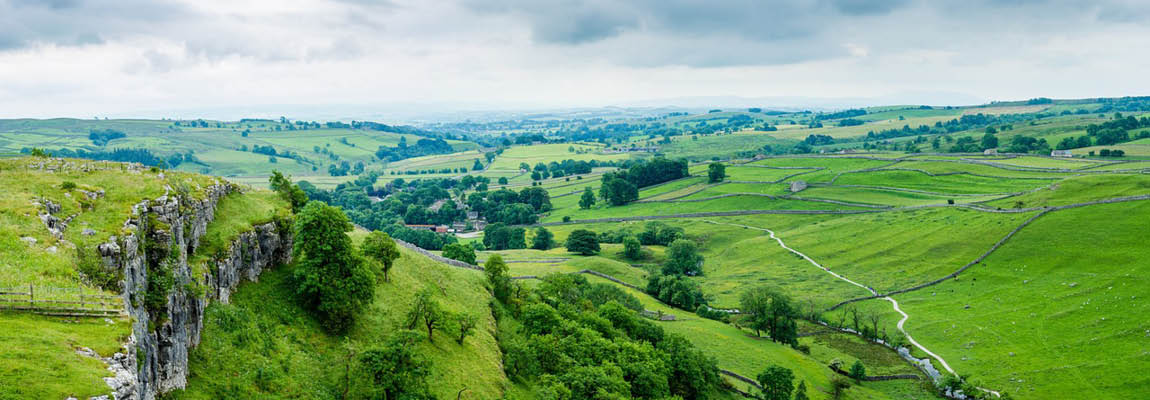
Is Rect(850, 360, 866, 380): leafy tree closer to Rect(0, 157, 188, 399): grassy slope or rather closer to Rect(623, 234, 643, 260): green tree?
Rect(623, 234, 643, 260): green tree

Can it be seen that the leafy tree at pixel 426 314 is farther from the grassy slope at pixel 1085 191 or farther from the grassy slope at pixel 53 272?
the grassy slope at pixel 1085 191

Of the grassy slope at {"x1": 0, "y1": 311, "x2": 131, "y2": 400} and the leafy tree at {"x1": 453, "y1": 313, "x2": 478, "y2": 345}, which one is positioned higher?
the grassy slope at {"x1": 0, "y1": 311, "x2": 131, "y2": 400}

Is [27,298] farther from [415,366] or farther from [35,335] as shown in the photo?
[415,366]

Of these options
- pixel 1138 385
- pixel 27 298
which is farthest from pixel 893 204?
pixel 27 298

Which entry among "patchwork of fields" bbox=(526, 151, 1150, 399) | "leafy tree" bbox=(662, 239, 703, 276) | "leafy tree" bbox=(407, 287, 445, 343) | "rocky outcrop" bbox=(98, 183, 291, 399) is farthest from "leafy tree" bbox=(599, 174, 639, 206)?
"rocky outcrop" bbox=(98, 183, 291, 399)

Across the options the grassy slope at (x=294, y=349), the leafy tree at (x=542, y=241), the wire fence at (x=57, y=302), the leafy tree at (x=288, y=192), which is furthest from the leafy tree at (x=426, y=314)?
the leafy tree at (x=542, y=241)

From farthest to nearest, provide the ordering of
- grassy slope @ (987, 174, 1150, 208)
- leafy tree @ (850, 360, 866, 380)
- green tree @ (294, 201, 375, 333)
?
grassy slope @ (987, 174, 1150, 208), leafy tree @ (850, 360, 866, 380), green tree @ (294, 201, 375, 333)

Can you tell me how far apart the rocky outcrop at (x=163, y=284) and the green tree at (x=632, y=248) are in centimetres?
9723

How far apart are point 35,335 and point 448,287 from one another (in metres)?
46.4

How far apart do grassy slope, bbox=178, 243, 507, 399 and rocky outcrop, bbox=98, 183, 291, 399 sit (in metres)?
1.53

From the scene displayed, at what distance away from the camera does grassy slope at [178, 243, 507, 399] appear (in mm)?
33469

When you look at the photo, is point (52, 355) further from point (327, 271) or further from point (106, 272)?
point (327, 271)

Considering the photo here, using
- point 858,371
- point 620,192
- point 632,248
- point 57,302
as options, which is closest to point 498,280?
point 858,371

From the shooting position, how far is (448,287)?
6594cm
